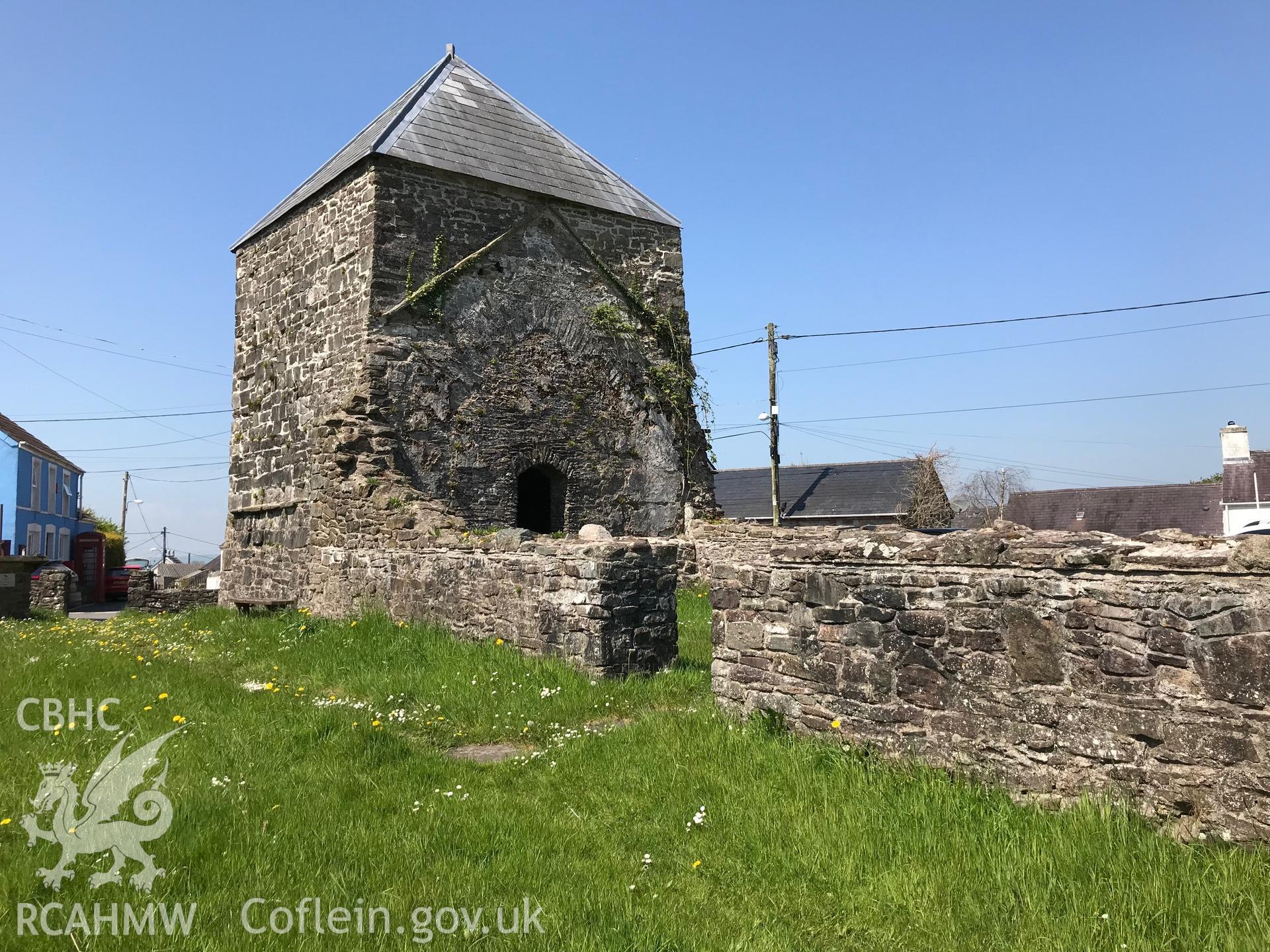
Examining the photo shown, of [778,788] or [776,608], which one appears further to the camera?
[776,608]

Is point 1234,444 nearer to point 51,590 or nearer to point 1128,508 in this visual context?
point 1128,508

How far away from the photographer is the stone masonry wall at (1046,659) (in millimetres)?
3775

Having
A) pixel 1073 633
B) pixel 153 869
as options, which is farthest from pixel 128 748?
pixel 1073 633

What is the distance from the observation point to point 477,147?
1525 centimetres

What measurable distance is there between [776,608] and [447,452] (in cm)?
887

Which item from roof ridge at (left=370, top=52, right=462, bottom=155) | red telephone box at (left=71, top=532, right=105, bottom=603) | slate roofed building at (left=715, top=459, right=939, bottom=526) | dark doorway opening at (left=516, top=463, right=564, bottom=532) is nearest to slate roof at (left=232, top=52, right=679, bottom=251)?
roof ridge at (left=370, top=52, right=462, bottom=155)

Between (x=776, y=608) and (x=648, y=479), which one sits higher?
(x=648, y=479)

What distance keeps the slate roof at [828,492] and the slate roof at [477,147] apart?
22.0m

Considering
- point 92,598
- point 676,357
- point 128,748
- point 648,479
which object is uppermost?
point 676,357

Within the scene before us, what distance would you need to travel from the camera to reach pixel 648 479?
15781 mm

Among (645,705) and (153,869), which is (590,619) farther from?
(153,869)

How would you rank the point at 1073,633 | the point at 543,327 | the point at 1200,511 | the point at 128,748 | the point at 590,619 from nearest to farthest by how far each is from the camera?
the point at 1073,633 → the point at 128,748 → the point at 590,619 → the point at 543,327 → the point at 1200,511

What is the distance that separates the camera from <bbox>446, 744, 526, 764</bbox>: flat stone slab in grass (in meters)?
5.81

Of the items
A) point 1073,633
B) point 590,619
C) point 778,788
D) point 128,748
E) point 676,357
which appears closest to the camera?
point 1073,633
